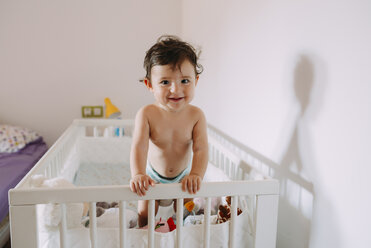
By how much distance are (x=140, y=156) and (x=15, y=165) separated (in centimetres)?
148

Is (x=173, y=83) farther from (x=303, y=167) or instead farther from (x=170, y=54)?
(x=303, y=167)

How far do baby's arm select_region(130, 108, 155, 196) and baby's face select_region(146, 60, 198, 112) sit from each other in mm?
135

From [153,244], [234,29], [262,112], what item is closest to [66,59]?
[234,29]

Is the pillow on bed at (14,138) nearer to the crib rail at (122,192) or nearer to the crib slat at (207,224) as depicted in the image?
the crib rail at (122,192)

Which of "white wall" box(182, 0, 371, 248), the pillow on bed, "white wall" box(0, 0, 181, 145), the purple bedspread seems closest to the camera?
"white wall" box(182, 0, 371, 248)

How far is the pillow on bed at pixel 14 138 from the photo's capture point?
2461mm

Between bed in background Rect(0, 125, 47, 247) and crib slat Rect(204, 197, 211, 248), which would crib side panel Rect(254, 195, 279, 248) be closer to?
crib slat Rect(204, 197, 211, 248)

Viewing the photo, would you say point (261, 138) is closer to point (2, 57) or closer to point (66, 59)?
point (66, 59)

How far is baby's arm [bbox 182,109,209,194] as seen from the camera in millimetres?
888

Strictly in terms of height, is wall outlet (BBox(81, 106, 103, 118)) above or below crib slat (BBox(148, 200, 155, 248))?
below

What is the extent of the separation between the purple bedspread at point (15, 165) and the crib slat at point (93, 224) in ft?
3.74

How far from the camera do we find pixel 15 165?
219 centimetres

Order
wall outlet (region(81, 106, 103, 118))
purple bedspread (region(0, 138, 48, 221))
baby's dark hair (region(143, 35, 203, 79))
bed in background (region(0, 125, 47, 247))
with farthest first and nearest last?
wall outlet (region(81, 106, 103, 118)) < bed in background (region(0, 125, 47, 247)) < purple bedspread (region(0, 138, 48, 221)) < baby's dark hair (region(143, 35, 203, 79))

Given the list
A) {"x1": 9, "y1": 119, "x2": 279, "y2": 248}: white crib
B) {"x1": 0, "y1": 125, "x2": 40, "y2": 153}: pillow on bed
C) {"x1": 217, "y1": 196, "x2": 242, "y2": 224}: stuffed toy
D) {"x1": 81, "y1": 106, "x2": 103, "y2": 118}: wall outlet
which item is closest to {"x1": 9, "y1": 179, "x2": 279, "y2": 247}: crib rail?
{"x1": 9, "y1": 119, "x2": 279, "y2": 248}: white crib
